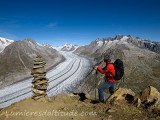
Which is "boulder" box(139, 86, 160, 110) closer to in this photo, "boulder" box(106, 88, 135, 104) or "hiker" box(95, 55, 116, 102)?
"boulder" box(106, 88, 135, 104)

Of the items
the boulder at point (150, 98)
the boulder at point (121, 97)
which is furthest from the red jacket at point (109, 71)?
the boulder at point (150, 98)

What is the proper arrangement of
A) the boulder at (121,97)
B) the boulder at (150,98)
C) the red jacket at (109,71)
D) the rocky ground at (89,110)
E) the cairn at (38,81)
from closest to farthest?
the rocky ground at (89,110), the boulder at (150,98), the red jacket at (109,71), the boulder at (121,97), the cairn at (38,81)

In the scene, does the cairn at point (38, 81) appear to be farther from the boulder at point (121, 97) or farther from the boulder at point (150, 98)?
the boulder at point (150, 98)

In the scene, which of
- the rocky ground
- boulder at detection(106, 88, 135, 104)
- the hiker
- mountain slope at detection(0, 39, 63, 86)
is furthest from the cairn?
mountain slope at detection(0, 39, 63, 86)

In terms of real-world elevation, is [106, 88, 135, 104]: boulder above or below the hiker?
below

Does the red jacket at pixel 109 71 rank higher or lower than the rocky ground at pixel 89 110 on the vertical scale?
higher

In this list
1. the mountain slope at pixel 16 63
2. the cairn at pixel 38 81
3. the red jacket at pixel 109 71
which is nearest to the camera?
the red jacket at pixel 109 71

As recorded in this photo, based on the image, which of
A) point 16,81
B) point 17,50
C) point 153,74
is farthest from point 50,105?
point 17,50

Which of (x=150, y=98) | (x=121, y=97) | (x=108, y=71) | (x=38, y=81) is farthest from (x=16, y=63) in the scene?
(x=150, y=98)

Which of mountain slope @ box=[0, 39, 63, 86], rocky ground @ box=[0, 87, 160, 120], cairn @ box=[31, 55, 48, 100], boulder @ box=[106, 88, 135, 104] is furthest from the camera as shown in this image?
mountain slope @ box=[0, 39, 63, 86]

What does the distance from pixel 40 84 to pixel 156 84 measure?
43745 mm

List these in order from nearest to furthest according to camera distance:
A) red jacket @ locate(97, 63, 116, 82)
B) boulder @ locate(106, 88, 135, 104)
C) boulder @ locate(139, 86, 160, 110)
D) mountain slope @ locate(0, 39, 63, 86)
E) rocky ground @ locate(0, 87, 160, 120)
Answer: rocky ground @ locate(0, 87, 160, 120) < boulder @ locate(139, 86, 160, 110) < red jacket @ locate(97, 63, 116, 82) < boulder @ locate(106, 88, 135, 104) < mountain slope @ locate(0, 39, 63, 86)

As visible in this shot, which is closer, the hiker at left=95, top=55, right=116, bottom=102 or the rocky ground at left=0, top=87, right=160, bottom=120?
the rocky ground at left=0, top=87, right=160, bottom=120

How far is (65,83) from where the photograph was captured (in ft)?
214
